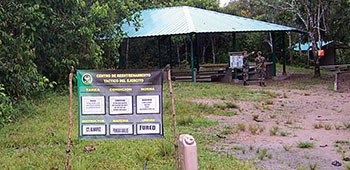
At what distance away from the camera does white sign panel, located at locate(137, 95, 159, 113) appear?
182 inches

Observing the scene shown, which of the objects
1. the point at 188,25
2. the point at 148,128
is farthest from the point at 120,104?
the point at 188,25

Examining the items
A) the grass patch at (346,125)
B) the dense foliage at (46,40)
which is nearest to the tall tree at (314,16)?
the dense foliage at (46,40)

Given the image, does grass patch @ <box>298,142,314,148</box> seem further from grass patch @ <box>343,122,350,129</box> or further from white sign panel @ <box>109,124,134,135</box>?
white sign panel @ <box>109,124,134,135</box>

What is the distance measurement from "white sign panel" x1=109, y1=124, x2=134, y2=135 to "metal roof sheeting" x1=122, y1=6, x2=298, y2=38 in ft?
44.0

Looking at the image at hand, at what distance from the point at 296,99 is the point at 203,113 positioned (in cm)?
477

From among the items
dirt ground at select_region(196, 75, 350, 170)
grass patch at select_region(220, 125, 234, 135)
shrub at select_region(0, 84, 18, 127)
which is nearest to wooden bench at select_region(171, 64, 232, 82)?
dirt ground at select_region(196, 75, 350, 170)

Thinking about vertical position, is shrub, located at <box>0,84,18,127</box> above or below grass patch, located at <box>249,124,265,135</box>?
above

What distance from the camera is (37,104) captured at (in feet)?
34.8

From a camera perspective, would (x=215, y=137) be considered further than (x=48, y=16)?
No

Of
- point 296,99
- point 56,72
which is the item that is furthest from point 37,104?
point 296,99

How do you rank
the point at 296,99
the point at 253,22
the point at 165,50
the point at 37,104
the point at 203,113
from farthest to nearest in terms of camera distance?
the point at 165,50, the point at 253,22, the point at 296,99, the point at 37,104, the point at 203,113

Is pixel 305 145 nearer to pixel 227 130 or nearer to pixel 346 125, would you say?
pixel 227 130

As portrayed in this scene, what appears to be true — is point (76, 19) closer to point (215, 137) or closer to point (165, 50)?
point (215, 137)

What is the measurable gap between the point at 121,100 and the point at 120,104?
51 mm
